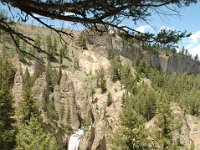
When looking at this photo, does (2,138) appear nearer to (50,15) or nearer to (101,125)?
(101,125)

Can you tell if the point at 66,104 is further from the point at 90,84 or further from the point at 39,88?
the point at 90,84

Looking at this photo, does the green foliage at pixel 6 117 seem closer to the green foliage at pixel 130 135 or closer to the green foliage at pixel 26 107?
the green foliage at pixel 26 107

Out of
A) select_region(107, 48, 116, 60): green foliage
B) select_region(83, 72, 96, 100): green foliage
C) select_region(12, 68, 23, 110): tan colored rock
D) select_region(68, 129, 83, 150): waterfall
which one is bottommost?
select_region(68, 129, 83, 150): waterfall

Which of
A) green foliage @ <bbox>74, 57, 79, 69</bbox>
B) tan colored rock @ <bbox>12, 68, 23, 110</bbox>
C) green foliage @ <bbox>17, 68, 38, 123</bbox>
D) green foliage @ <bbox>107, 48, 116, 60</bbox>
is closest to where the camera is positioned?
green foliage @ <bbox>17, 68, 38, 123</bbox>

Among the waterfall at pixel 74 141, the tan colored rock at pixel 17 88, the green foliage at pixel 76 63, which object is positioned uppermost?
the green foliage at pixel 76 63

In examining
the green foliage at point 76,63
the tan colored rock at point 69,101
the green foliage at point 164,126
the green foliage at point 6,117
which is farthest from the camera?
the green foliage at point 76,63

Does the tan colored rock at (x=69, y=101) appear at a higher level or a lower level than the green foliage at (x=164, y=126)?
higher

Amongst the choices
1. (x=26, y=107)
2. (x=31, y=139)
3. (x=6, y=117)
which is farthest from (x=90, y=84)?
(x=31, y=139)

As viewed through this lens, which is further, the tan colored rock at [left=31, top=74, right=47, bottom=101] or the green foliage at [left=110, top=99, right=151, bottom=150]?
the tan colored rock at [left=31, top=74, right=47, bottom=101]

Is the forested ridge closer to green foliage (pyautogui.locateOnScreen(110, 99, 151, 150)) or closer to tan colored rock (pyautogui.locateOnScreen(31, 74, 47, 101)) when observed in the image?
green foliage (pyautogui.locateOnScreen(110, 99, 151, 150))

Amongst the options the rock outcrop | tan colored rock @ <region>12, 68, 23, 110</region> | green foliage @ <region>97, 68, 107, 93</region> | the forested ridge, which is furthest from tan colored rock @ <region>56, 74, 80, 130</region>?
green foliage @ <region>97, 68, 107, 93</region>

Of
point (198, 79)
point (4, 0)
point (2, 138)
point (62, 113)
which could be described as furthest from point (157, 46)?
point (198, 79)

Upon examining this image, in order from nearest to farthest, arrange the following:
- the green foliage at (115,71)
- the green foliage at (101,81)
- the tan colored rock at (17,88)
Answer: the tan colored rock at (17,88) → the green foliage at (101,81) → the green foliage at (115,71)

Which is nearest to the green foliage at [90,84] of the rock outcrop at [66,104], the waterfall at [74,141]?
the rock outcrop at [66,104]
